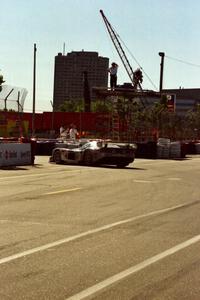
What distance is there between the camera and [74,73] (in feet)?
520

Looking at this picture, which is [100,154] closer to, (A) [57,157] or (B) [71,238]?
(A) [57,157]

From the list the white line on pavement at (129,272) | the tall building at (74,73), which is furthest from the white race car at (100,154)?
the tall building at (74,73)

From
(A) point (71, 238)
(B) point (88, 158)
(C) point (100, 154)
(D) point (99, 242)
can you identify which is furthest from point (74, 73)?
(D) point (99, 242)

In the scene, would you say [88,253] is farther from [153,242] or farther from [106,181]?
[106,181]

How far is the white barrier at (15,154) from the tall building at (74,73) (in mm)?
124168

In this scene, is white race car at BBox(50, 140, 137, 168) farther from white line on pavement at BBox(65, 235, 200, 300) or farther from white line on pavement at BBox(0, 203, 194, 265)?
white line on pavement at BBox(65, 235, 200, 300)

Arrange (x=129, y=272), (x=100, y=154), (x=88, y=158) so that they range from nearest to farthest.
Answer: (x=129, y=272) → (x=100, y=154) → (x=88, y=158)

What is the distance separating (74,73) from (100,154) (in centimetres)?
13361

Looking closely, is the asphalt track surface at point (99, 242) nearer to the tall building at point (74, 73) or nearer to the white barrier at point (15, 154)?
the white barrier at point (15, 154)

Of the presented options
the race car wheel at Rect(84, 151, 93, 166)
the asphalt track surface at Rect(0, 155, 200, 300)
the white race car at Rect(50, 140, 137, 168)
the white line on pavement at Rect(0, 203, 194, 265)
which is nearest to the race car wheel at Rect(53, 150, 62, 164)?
the white race car at Rect(50, 140, 137, 168)

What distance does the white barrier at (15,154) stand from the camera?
26.0m

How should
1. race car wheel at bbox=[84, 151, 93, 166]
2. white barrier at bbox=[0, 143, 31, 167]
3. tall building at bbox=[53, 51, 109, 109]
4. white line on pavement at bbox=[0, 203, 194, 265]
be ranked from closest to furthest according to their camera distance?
white line on pavement at bbox=[0, 203, 194, 265] → white barrier at bbox=[0, 143, 31, 167] → race car wheel at bbox=[84, 151, 93, 166] → tall building at bbox=[53, 51, 109, 109]

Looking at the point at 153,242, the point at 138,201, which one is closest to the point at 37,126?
the point at 138,201

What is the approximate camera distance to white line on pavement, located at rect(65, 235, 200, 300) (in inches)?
241
